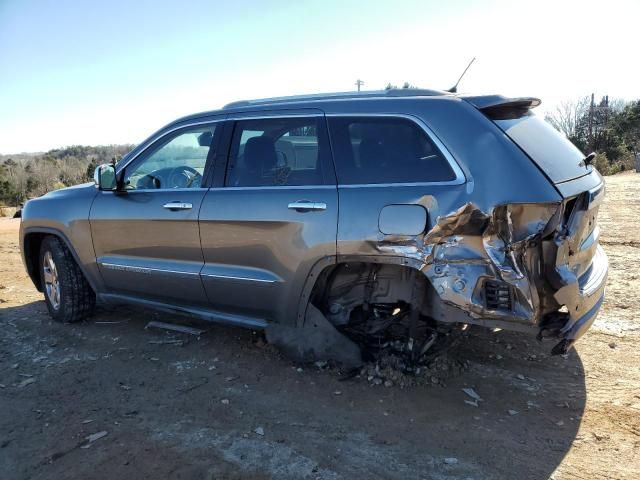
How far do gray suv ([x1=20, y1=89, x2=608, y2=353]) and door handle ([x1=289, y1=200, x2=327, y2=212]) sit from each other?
13 millimetres

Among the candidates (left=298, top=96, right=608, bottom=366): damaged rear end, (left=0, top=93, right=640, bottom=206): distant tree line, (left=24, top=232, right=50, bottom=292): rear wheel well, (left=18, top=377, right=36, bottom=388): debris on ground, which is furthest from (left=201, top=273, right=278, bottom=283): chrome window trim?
(left=0, top=93, right=640, bottom=206): distant tree line

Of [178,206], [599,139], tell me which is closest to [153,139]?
[178,206]

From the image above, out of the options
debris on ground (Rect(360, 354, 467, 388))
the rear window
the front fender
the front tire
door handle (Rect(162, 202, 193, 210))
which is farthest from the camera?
the front tire

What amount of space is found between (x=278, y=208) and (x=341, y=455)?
1.70 metres

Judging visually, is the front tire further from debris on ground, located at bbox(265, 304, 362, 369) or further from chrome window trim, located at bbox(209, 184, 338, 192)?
debris on ground, located at bbox(265, 304, 362, 369)

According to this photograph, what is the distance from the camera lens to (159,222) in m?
4.36

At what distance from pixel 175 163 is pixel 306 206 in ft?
4.96

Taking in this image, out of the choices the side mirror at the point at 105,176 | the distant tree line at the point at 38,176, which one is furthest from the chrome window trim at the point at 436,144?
the distant tree line at the point at 38,176

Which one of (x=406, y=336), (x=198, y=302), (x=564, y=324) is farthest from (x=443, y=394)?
(x=198, y=302)

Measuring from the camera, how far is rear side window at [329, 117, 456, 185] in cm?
335

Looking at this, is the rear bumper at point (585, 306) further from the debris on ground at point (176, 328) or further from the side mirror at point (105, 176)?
the side mirror at point (105, 176)

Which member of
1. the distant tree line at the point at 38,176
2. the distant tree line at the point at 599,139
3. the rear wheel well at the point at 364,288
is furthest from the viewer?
the distant tree line at the point at 38,176

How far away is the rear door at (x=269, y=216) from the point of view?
3.67 meters

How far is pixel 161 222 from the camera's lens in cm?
435
